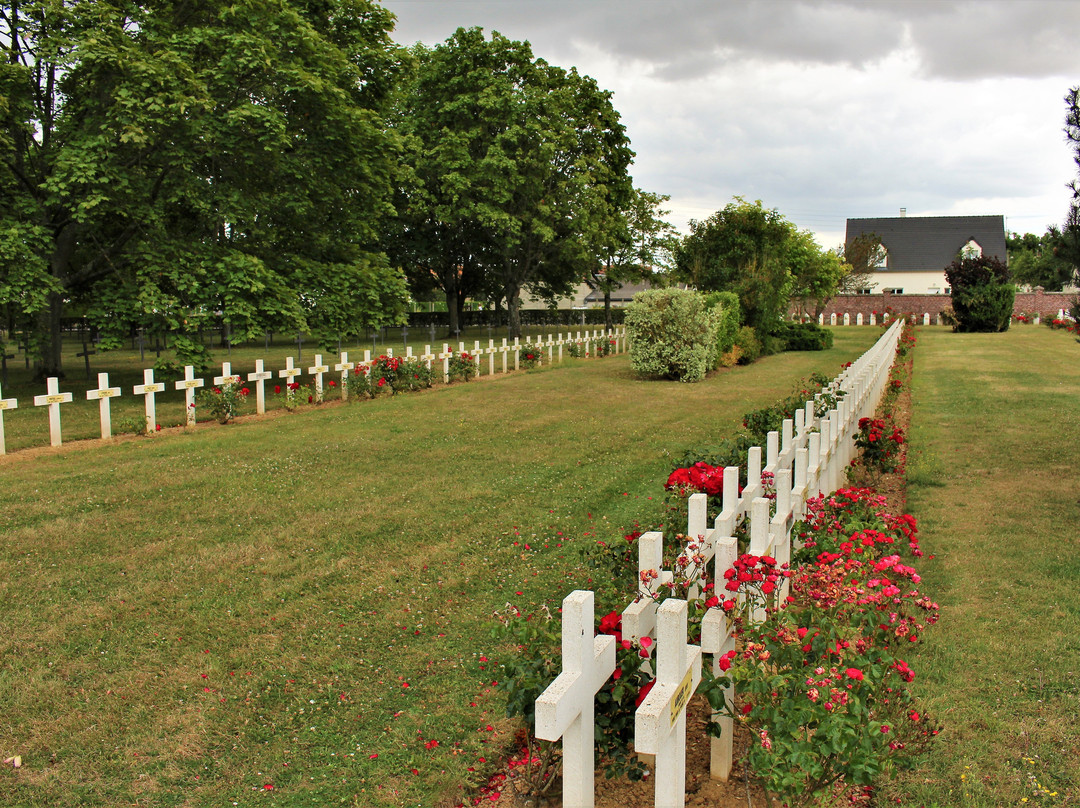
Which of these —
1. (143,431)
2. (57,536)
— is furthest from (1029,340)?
(57,536)

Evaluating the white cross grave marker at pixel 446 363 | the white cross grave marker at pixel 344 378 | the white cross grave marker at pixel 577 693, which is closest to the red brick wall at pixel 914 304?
the white cross grave marker at pixel 446 363

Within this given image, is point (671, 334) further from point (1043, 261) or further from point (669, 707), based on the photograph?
point (669, 707)

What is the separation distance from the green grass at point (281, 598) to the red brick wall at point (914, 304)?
44.6 meters

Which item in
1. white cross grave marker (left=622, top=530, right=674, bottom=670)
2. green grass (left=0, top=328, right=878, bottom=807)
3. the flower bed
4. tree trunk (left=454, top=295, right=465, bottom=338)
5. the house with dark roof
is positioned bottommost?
green grass (left=0, top=328, right=878, bottom=807)

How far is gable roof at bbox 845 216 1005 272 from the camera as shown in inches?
2571

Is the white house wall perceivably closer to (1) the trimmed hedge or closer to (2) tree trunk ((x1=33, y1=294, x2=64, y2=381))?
(1) the trimmed hedge

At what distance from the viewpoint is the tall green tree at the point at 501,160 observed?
30031 millimetres

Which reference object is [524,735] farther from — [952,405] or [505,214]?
[505,214]

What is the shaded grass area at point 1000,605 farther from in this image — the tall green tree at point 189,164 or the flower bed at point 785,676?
the tall green tree at point 189,164

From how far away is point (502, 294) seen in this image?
4334cm

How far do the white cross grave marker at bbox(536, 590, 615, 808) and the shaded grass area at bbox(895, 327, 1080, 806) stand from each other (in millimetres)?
1524

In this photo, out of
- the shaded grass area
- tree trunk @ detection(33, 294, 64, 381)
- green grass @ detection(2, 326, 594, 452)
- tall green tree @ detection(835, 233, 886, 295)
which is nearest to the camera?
the shaded grass area

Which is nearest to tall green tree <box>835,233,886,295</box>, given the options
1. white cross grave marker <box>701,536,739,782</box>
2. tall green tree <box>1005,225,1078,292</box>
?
tall green tree <box>1005,225,1078,292</box>

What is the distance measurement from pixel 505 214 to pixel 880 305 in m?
32.0
